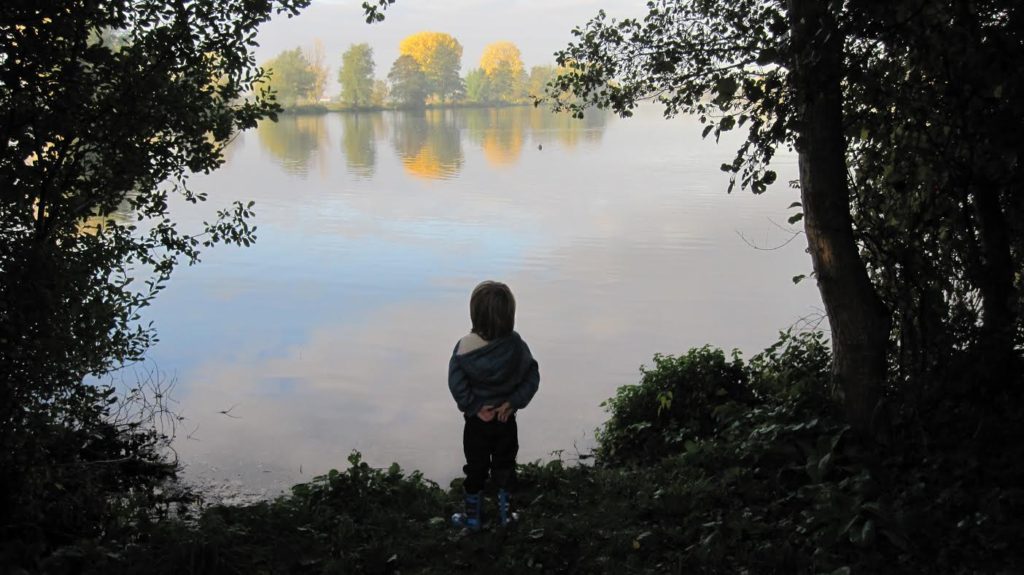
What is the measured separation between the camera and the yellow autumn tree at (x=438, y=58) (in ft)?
220

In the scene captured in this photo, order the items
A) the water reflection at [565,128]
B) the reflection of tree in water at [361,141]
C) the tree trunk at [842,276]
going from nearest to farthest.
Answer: the tree trunk at [842,276], the reflection of tree in water at [361,141], the water reflection at [565,128]

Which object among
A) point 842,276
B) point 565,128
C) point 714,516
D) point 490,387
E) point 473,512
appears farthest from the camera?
point 565,128

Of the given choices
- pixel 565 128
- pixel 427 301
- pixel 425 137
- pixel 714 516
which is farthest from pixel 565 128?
pixel 714 516

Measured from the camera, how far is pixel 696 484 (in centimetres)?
438

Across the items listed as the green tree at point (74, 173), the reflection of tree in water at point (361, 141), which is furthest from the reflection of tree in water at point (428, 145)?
the green tree at point (74, 173)

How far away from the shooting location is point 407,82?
66.4m

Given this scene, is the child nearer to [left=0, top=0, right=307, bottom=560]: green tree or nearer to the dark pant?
the dark pant

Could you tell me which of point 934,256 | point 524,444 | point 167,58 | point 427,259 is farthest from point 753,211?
point 167,58

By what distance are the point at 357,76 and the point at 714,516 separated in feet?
207

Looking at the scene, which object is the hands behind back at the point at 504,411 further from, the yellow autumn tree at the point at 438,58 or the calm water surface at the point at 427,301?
the yellow autumn tree at the point at 438,58

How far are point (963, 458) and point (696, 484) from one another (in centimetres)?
124

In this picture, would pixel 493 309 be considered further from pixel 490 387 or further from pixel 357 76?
pixel 357 76

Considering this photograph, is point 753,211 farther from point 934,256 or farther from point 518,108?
point 518,108

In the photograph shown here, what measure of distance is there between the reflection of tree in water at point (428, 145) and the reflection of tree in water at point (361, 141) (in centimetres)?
108
